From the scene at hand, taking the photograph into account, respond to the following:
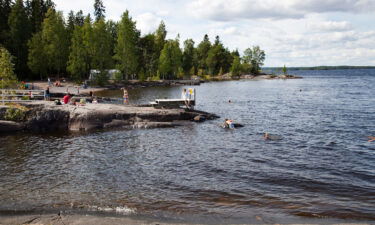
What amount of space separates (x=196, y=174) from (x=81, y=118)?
18590 mm

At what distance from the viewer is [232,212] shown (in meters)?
13.6

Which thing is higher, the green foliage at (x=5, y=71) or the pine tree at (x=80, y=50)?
the pine tree at (x=80, y=50)

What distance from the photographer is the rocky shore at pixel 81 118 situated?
3197 centimetres

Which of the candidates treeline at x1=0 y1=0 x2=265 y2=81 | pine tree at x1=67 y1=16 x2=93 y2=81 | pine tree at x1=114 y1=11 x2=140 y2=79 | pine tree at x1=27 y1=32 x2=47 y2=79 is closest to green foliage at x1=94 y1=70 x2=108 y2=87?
treeline at x1=0 y1=0 x2=265 y2=81

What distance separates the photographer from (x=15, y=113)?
32.2m

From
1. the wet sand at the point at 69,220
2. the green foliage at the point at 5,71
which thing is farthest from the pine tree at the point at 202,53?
the wet sand at the point at 69,220

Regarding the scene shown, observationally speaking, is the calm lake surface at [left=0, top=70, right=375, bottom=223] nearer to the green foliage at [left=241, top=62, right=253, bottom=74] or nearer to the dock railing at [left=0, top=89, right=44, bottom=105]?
the dock railing at [left=0, top=89, right=44, bottom=105]

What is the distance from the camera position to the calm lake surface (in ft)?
45.7

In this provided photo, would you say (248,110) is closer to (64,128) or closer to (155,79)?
(64,128)

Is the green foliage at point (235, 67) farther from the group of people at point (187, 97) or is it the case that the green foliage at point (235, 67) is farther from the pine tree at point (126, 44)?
the group of people at point (187, 97)

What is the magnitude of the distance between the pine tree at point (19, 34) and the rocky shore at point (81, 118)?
56107mm

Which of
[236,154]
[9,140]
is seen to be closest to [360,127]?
[236,154]

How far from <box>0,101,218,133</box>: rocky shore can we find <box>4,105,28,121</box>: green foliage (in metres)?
0.10

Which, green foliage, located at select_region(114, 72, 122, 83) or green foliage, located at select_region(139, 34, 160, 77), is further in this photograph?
green foliage, located at select_region(139, 34, 160, 77)
